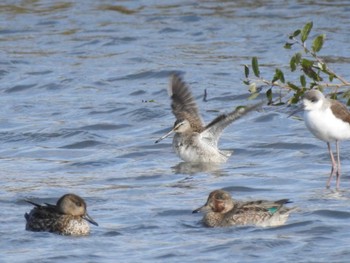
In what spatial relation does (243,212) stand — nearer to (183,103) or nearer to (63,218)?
(63,218)

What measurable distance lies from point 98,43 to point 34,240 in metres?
12.7

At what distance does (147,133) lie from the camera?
18641mm

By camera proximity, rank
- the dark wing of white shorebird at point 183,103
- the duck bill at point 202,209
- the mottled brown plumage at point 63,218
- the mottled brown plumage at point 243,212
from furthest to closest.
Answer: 1. the dark wing of white shorebird at point 183,103
2. the duck bill at point 202,209
3. the mottled brown plumage at point 243,212
4. the mottled brown plumage at point 63,218

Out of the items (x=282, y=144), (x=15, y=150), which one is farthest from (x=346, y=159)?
(x=15, y=150)

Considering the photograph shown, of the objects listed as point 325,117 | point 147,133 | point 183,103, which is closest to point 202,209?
A: point 325,117

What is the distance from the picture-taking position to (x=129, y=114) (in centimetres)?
1981

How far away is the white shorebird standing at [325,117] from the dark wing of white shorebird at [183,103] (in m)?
2.65

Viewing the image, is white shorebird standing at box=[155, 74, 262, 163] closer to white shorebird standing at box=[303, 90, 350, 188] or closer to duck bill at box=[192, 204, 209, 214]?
white shorebird standing at box=[303, 90, 350, 188]

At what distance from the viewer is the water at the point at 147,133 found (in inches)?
472

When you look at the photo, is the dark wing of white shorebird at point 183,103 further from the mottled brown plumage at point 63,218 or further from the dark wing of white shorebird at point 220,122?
the mottled brown plumage at point 63,218

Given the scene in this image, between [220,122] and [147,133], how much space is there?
294cm

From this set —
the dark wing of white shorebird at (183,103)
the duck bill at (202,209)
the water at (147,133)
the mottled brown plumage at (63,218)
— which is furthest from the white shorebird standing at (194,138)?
the mottled brown plumage at (63,218)

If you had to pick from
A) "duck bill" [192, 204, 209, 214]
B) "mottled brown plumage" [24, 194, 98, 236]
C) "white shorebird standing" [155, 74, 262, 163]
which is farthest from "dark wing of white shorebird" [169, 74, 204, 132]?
"mottled brown plumage" [24, 194, 98, 236]

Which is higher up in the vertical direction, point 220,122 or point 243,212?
point 220,122
